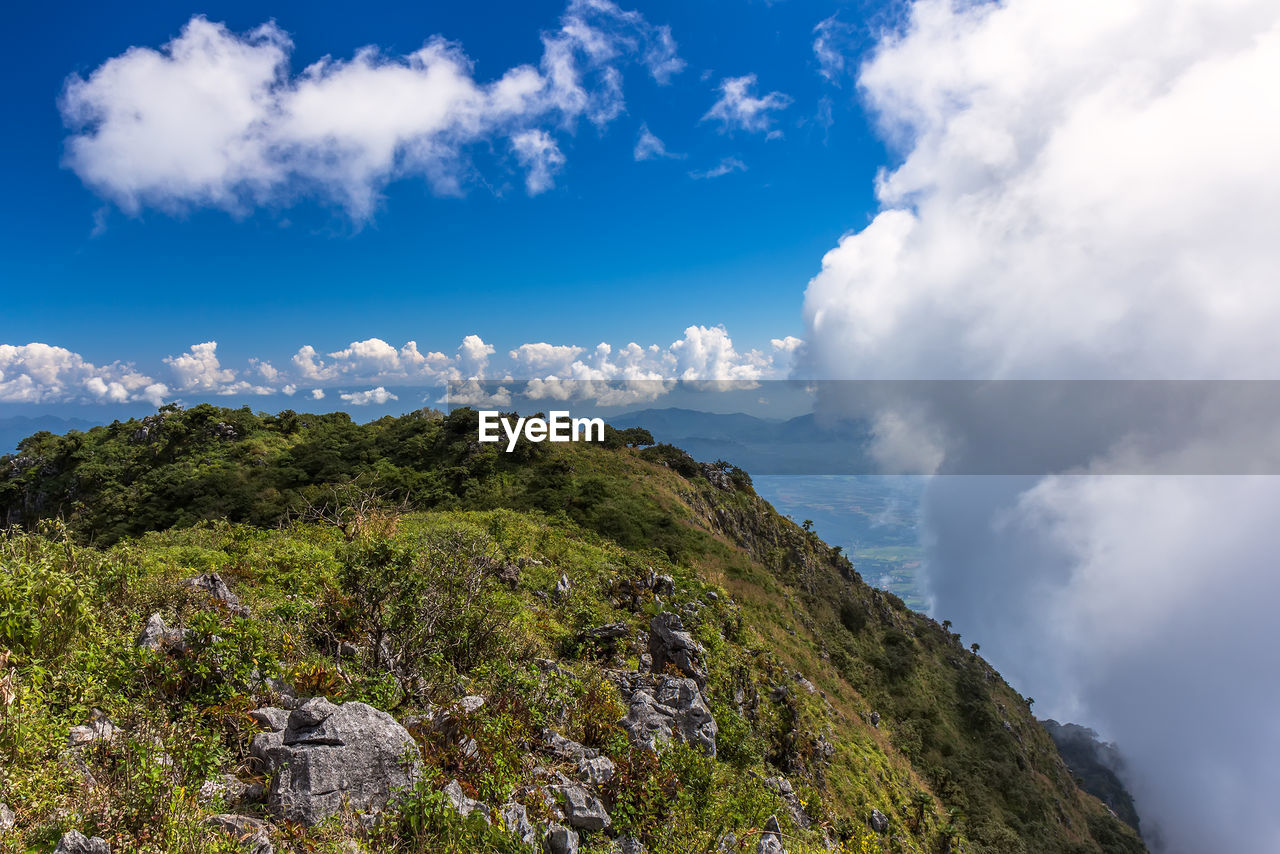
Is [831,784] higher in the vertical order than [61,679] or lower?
lower

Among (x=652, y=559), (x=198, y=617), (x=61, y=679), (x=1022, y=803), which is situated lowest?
(x=1022, y=803)

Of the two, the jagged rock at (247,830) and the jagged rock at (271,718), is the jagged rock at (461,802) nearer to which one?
the jagged rock at (247,830)

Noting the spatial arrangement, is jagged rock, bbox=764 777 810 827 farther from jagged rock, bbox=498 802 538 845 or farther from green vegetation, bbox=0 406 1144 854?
jagged rock, bbox=498 802 538 845

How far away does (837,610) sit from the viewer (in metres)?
37.3

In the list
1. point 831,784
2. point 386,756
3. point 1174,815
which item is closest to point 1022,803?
point 831,784

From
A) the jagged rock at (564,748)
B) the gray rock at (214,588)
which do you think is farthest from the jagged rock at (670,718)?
the gray rock at (214,588)

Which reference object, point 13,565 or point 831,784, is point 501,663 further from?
point 831,784

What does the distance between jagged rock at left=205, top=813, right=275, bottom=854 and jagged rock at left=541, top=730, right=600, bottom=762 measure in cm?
314

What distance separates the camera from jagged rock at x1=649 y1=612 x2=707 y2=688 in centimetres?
1173

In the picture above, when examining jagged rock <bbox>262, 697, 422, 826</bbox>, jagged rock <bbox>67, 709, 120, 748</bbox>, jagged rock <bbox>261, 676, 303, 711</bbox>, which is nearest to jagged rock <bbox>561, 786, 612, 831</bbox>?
jagged rock <bbox>262, 697, 422, 826</bbox>

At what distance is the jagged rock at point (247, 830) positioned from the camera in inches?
162

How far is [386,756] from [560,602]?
881 cm

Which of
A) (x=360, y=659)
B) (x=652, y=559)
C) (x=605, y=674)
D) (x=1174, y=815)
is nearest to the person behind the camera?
(x=360, y=659)

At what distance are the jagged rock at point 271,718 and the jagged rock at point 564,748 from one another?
2.94 metres
